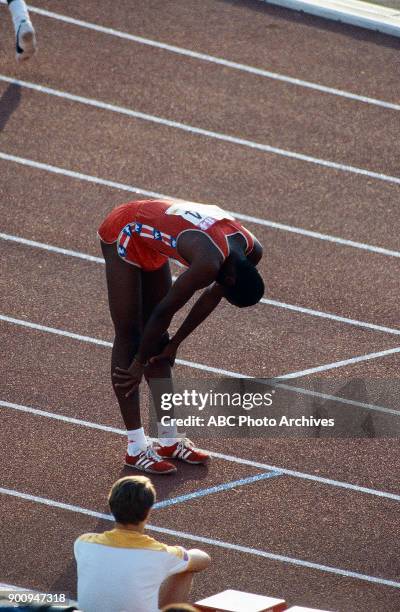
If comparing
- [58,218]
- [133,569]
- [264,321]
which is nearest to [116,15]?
[58,218]

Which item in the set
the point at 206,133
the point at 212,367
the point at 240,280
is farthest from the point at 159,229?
the point at 206,133

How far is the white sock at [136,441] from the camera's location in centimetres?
777

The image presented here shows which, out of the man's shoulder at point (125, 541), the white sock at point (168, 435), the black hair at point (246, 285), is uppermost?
the black hair at point (246, 285)

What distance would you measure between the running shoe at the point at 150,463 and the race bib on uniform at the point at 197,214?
155 centimetres

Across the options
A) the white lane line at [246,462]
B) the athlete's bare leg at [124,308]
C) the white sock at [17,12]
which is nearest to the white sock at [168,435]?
the white lane line at [246,462]

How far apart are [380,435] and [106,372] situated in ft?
6.44

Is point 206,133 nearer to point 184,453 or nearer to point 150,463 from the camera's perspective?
point 184,453

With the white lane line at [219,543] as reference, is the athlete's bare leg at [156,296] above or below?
above

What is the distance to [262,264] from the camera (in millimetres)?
10273

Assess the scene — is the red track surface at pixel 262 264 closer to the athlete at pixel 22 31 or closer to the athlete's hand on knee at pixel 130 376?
the athlete at pixel 22 31

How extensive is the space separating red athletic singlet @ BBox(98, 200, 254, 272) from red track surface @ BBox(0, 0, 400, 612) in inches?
56.7

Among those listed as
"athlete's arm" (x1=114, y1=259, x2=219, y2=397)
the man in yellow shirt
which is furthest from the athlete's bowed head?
the man in yellow shirt

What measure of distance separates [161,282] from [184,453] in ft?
3.75

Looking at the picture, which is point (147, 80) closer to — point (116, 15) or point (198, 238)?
point (116, 15)
